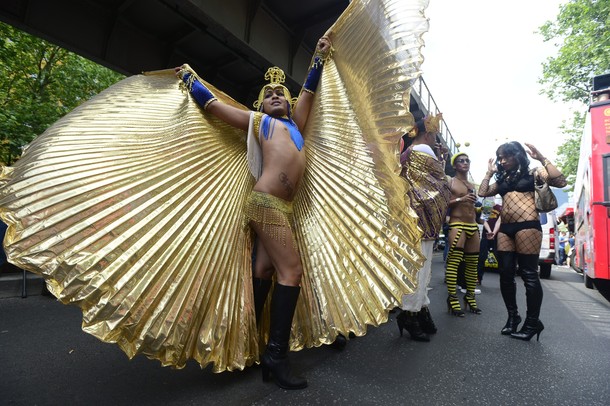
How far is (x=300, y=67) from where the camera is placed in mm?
6297

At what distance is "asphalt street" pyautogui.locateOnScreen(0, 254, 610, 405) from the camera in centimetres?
166

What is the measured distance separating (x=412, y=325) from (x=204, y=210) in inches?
76.3

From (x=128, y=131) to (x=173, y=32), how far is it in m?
3.97

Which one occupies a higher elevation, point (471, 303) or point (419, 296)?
point (419, 296)

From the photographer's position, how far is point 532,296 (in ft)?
9.09

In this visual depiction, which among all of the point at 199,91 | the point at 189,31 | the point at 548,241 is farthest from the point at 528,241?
the point at 548,241

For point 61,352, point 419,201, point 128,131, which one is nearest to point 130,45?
point 128,131

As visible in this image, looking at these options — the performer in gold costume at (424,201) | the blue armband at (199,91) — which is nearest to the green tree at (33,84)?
the blue armband at (199,91)

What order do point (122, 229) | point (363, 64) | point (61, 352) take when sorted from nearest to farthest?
point (122, 229), point (363, 64), point (61, 352)

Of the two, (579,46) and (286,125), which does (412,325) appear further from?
(579,46)

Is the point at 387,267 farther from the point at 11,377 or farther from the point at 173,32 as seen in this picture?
the point at 173,32

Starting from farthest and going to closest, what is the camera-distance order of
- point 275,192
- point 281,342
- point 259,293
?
1. point 259,293
2. point 275,192
3. point 281,342

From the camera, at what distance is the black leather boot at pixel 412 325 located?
8.87 feet

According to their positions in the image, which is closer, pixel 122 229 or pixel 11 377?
pixel 122 229
